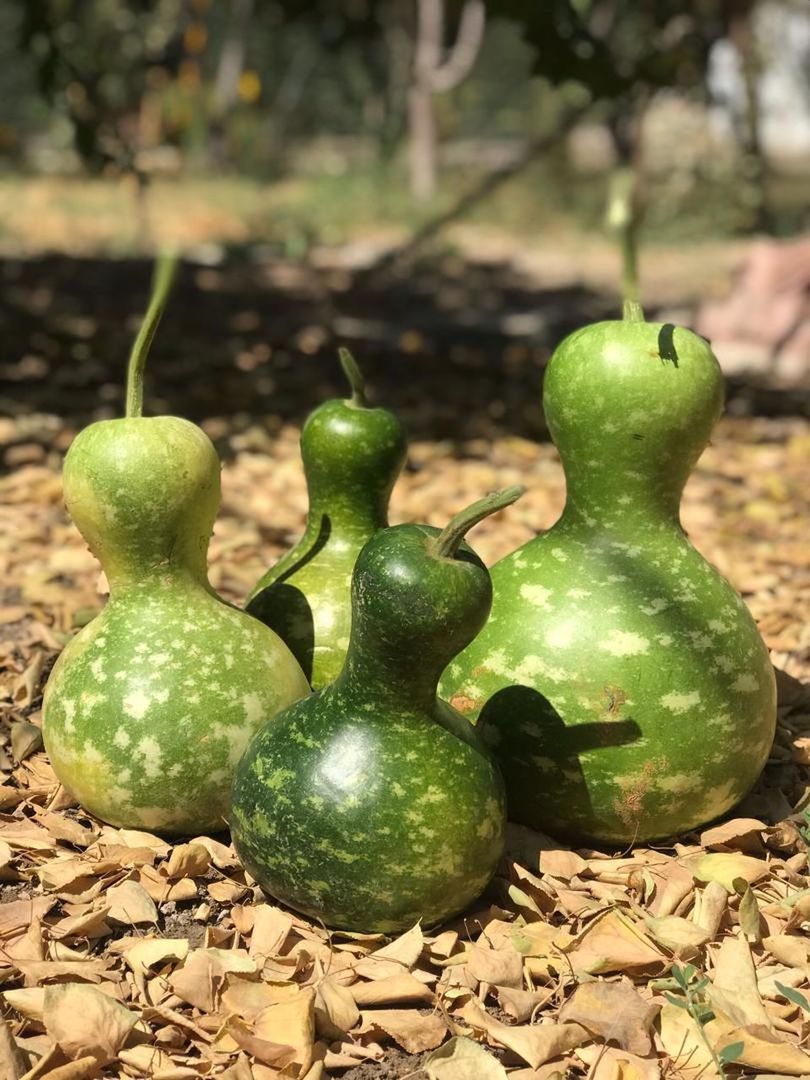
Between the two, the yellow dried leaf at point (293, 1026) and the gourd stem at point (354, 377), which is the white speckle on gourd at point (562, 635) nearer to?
the gourd stem at point (354, 377)

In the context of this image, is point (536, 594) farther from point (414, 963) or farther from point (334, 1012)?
point (334, 1012)

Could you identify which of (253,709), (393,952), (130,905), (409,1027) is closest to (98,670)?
(253,709)

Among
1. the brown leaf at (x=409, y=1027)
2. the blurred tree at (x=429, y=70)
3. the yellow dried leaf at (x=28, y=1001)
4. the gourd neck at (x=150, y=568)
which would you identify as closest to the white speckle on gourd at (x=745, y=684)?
the brown leaf at (x=409, y=1027)

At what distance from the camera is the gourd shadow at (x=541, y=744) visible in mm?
2174

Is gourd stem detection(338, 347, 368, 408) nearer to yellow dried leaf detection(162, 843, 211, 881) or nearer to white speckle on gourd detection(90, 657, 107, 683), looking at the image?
white speckle on gourd detection(90, 657, 107, 683)

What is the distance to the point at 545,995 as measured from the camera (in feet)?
6.28

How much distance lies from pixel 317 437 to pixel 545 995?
118 centimetres

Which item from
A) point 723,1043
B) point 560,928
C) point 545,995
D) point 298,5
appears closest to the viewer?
point 723,1043

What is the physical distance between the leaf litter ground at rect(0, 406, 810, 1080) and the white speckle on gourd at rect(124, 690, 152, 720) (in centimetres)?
27

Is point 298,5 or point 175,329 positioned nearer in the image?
point 298,5

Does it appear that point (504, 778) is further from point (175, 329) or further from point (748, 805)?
point (175, 329)

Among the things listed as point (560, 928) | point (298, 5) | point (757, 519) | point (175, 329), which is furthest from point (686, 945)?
point (175, 329)

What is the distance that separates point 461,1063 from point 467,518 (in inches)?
31.6

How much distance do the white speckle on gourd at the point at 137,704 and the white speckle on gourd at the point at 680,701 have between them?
0.92m
